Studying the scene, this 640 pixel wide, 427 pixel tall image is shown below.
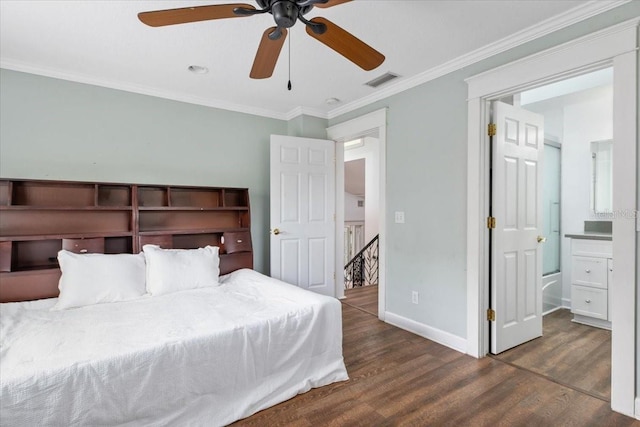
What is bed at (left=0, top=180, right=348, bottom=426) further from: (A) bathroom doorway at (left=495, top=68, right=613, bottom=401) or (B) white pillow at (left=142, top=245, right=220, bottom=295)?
(A) bathroom doorway at (left=495, top=68, right=613, bottom=401)

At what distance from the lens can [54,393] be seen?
4.51ft

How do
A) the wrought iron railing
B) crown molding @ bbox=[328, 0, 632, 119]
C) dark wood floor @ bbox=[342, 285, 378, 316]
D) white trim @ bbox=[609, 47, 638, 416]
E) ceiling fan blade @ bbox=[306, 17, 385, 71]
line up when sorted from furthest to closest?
the wrought iron railing < dark wood floor @ bbox=[342, 285, 378, 316] < crown molding @ bbox=[328, 0, 632, 119] < white trim @ bbox=[609, 47, 638, 416] < ceiling fan blade @ bbox=[306, 17, 385, 71]

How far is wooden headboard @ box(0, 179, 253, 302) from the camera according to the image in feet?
8.29

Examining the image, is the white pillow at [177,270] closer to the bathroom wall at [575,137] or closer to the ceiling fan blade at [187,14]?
the ceiling fan blade at [187,14]

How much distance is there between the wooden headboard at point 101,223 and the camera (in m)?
2.53

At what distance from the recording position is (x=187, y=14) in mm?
1425

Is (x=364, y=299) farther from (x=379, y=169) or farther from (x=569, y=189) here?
(x=569, y=189)

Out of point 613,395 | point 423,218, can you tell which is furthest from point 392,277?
point 613,395

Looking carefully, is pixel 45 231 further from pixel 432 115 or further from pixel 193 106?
pixel 432 115

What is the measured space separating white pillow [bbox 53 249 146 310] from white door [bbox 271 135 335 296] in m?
1.50

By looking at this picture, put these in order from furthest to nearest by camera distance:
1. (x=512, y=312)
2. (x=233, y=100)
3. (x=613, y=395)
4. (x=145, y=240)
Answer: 1. (x=233, y=100)
2. (x=145, y=240)
3. (x=512, y=312)
4. (x=613, y=395)

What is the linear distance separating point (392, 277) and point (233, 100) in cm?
266

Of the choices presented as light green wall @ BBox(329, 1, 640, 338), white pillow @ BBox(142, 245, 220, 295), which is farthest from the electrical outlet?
white pillow @ BBox(142, 245, 220, 295)

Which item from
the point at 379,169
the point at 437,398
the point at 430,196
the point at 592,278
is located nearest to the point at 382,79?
the point at 379,169
